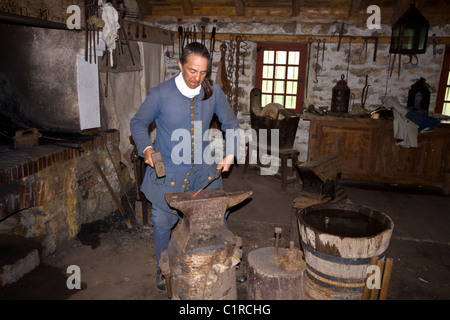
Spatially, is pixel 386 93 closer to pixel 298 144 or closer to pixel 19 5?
pixel 298 144

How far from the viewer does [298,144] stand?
7555mm

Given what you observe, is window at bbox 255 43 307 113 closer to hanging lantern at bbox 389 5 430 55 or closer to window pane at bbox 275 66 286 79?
window pane at bbox 275 66 286 79

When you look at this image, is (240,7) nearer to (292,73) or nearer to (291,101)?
(292,73)

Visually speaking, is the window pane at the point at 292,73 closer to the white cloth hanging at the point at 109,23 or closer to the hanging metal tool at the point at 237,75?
the hanging metal tool at the point at 237,75

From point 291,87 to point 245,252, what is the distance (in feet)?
14.4

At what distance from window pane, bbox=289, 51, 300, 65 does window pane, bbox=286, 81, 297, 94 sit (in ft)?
1.31

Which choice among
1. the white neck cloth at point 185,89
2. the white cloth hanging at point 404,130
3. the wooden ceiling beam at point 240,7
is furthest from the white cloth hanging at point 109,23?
the white cloth hanging at point 404,130

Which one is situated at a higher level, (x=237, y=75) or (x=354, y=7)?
(x=354, y=7)

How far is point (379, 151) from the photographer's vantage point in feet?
20.6

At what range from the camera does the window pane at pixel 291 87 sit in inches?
296

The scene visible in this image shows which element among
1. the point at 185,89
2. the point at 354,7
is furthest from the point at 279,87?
the point at 185,89

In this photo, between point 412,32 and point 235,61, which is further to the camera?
point 235,61
